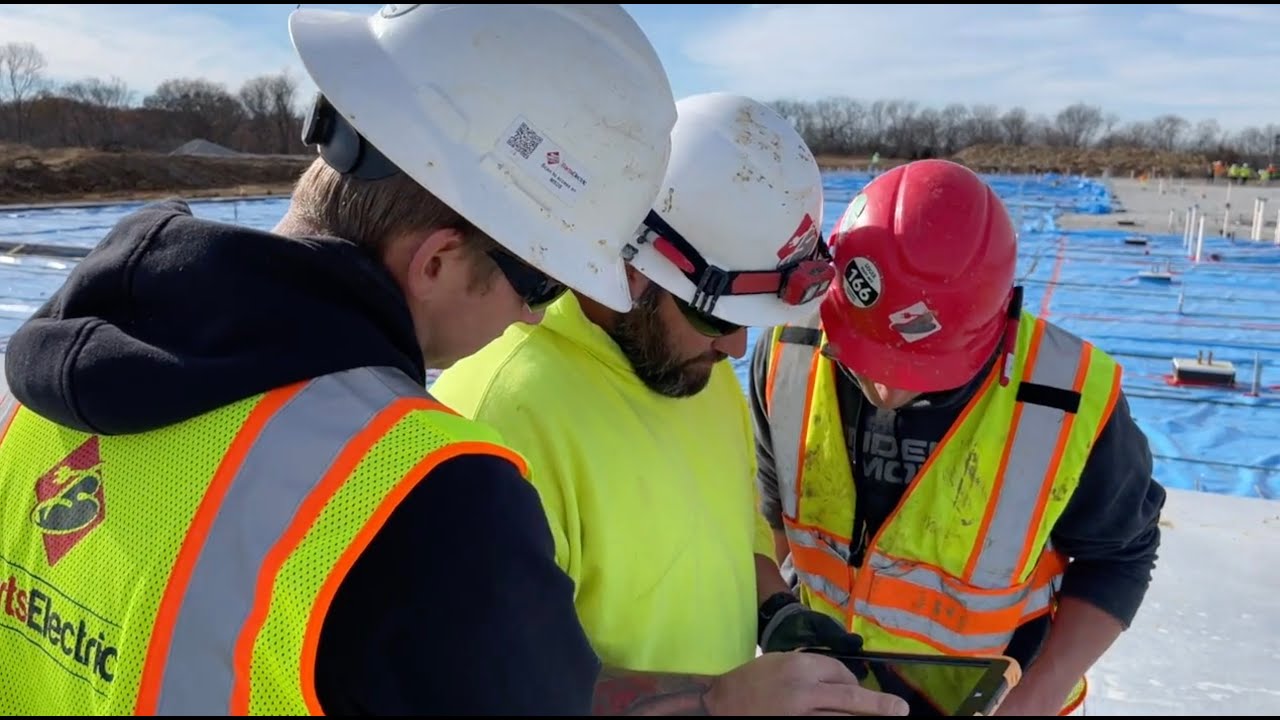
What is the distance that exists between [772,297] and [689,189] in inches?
11.3

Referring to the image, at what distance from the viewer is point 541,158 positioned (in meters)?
1.17

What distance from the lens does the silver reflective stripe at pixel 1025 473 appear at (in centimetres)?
183

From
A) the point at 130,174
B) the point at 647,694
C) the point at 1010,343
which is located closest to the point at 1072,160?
the point at 130,174

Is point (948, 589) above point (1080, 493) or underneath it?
underneath

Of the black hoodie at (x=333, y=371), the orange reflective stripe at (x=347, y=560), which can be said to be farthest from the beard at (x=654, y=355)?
the orange reflective stripe at (x=347, y=560)

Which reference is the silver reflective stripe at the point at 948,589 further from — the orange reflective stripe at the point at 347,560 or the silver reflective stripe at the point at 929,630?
the orange reflective stripe at the point at 347,560

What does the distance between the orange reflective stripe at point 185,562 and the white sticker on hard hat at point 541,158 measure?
0.50 metres

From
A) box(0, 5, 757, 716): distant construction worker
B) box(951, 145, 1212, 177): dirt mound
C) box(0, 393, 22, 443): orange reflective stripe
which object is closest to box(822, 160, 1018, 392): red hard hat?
box(0, 5, 757, 716): distant construction worker

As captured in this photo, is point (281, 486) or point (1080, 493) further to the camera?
point (1080, 493)

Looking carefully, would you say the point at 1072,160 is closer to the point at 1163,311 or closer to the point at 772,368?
the point at 1163,311

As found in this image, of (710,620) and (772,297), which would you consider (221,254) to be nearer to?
(710,620)

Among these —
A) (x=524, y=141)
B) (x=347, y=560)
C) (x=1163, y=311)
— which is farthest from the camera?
(x=1163, y=311)

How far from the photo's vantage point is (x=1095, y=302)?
472 inches

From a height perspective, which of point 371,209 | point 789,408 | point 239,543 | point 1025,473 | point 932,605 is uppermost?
point 371,209
